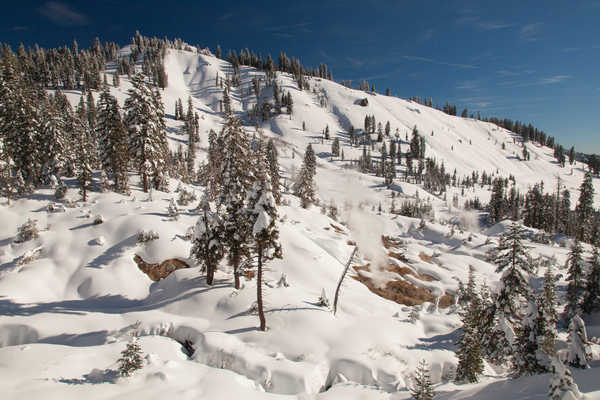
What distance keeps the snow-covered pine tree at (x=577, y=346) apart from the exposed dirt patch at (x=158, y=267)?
1138 inches

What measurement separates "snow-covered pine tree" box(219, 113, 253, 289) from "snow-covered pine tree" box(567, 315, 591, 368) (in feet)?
69.5

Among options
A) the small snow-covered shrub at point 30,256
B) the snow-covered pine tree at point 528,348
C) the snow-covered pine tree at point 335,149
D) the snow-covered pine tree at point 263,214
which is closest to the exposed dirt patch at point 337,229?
the snow-covered pine tree at point 263,214

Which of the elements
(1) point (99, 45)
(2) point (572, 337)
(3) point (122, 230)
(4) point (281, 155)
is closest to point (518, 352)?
(2) point (572, 337)

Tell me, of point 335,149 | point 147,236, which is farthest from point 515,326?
point 335,149

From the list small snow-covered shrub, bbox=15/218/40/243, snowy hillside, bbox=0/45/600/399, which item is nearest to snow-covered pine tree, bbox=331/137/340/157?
snowy hillside, bbox=0/45/600/399

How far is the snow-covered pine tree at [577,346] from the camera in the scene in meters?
14.9

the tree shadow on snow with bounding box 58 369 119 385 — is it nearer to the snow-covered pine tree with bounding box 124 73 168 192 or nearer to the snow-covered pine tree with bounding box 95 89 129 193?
the snow-covered pine tree with bounding box 95 89 129 193

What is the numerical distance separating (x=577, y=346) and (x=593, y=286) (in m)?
26.3

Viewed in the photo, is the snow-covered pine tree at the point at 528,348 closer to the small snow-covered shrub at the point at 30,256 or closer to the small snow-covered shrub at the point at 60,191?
the small snow-covered shrub at the point at 30,256

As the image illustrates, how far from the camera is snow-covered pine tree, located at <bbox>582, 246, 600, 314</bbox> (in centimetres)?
3231

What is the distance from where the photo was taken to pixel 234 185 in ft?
76.2

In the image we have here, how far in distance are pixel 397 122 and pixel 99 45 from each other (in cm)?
22056

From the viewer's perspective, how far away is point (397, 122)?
19488cm

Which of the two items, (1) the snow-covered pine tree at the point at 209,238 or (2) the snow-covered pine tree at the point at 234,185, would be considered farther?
(1) the snow-covered pine tree at the point at 209,238
